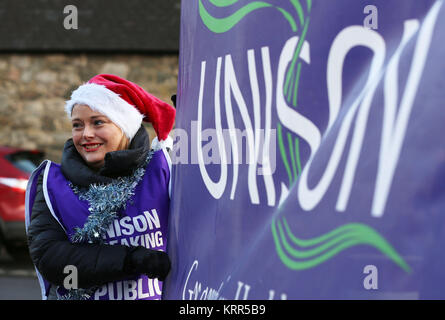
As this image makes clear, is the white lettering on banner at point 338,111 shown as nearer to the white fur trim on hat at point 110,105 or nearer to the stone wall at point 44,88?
the white fur trim on hat at point 110,105

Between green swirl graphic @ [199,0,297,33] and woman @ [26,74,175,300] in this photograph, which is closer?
green swirl graphic @ [199,0,297,33]

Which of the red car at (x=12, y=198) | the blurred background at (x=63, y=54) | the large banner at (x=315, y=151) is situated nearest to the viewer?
the large banner at (x=315, y=151)

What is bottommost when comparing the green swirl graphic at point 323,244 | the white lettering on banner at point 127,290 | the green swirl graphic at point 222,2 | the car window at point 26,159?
the white lettering on banner at point 127,290

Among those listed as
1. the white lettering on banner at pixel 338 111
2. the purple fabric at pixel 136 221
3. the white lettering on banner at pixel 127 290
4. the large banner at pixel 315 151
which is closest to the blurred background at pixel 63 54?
the purple fabric at pixel 136 221

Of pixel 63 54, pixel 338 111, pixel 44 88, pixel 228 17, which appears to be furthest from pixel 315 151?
pixel 44 88

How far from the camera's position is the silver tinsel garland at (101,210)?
246 cm

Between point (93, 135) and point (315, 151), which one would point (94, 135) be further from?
point (315, 151)

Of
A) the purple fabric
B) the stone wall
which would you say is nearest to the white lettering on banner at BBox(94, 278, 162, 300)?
the purple fabric

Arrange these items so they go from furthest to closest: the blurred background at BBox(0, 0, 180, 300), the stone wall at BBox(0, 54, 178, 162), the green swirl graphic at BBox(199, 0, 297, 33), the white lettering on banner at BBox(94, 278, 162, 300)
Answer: the stone wall at BBox(0, 54, 178, 162), the blurred background at BBox(0, 0, 180, 300), the white lettering on banner at BBox(94, 278, 162, 300), the green swirl graphic at BBox(199, 0, 297, 33)

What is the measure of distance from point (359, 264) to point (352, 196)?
114 mm

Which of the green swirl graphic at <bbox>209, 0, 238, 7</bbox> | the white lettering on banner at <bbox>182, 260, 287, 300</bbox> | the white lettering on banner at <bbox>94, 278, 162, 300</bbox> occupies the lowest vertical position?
the white lettering on banner at <bbox>94, 278, 162, 300</bbox>

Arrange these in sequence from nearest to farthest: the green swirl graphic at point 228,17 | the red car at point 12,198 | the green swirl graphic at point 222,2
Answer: the green swirl graphic at point 228,17
the green swirl graphic at point 222,2
the red car at point 12,198

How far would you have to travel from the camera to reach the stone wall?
1295 cm

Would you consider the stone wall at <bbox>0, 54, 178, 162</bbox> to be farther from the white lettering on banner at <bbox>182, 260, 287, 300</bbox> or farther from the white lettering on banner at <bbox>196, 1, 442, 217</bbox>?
the white lettering on banner at <bbox>196, 1, 442, 217</bbox>
